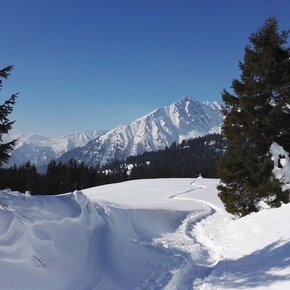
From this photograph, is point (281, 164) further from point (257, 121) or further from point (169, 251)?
point (169, 251)

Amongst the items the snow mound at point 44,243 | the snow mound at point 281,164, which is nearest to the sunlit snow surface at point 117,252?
the snow mound at point 44,243

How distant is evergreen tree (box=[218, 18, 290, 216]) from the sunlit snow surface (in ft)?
8.09

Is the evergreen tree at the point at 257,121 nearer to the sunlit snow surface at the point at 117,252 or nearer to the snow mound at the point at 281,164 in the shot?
the snow mound at the point at 281,164

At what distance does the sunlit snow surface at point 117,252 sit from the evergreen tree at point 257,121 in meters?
2.47

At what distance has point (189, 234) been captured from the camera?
64.4ft

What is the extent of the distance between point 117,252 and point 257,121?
11.0 m

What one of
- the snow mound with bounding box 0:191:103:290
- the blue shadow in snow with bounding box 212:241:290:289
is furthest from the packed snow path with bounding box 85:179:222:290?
the snow mound with bounding box 0:191:103:290

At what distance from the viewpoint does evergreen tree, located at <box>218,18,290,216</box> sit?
775 inches

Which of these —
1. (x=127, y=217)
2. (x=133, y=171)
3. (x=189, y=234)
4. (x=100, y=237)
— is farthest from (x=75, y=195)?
(x=133, y=171)

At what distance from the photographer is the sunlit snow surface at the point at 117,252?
1023 cm

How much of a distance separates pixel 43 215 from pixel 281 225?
364 inches

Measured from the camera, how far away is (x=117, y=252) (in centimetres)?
1358

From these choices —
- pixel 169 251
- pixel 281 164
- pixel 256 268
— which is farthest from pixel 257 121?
pixel 256 268

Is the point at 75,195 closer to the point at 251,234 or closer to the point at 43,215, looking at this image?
the point at 43,215
